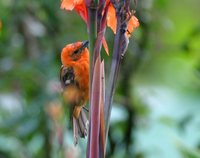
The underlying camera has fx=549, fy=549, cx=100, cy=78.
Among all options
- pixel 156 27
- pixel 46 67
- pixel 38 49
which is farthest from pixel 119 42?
pixel 38 49

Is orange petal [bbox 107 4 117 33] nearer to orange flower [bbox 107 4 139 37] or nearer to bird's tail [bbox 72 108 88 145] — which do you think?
orange flower [bbox 107 4 139 37]

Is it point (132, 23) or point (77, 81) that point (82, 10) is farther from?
point (77, 81)

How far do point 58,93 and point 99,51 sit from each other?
1.14 metres

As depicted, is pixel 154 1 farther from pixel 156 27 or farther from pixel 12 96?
pixel 12 96

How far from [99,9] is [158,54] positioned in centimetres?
178

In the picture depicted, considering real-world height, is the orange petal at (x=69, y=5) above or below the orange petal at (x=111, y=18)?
above

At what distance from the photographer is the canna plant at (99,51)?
616mm

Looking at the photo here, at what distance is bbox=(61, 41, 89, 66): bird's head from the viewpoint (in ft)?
2.50

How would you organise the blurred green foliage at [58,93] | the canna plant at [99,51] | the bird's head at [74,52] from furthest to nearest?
the blurred green foliage at [58,93]
the bird's head at [74,52]
the canna plant at [99,51]

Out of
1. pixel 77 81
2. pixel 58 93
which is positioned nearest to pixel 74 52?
pixel 77 81

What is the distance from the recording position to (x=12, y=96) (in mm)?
2465

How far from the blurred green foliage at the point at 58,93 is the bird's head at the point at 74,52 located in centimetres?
89

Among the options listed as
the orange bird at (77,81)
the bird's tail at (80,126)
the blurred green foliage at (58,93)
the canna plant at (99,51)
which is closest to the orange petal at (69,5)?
the canna plant at (99,51)

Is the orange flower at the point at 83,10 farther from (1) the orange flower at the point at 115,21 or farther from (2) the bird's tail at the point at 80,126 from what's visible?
(2) the bird's tail at the point at 80,126
